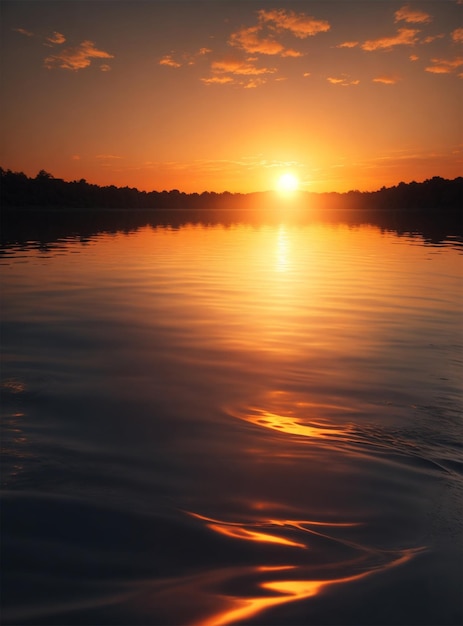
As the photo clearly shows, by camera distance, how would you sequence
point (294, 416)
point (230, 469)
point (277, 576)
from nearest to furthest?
1. point (277, 576)
2. point (230, 469)
3. point (294, 416)

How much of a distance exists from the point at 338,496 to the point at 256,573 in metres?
1.44

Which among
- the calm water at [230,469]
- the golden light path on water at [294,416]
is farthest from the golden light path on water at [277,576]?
the golden light path on water at [294,416]

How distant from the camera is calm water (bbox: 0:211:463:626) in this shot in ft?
11.0

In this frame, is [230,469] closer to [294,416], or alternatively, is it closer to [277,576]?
[277,576]

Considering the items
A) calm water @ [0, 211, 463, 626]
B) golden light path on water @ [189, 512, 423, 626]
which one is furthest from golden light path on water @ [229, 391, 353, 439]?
golden light path on water @ [189, 512, 423, 626]

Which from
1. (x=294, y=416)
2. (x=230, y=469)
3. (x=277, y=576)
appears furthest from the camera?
(x=294, y=416)

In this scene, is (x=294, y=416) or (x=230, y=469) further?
(x=294, y=416)

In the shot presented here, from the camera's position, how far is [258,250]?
111 ft

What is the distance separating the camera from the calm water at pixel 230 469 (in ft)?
11.0

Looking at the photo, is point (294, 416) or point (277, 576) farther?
point (294, 416)

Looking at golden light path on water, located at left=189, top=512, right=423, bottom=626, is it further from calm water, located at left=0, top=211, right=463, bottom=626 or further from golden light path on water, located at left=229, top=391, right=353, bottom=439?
golden light path on water, located at left=229, top=391, right=353, bottom=439

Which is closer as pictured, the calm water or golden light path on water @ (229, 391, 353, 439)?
the calm water

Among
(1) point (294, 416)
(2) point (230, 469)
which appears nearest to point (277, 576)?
(2) point (230, 469)

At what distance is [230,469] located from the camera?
17.0 ft
